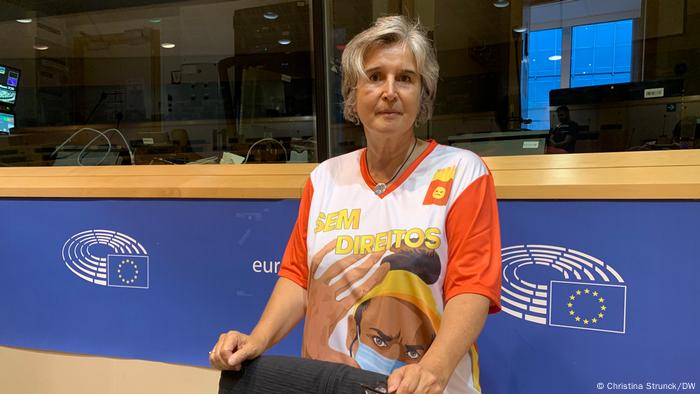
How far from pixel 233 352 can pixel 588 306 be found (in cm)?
95

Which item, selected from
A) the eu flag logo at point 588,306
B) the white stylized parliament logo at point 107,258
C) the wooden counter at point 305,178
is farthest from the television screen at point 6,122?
the eu flag logo at point 588,306

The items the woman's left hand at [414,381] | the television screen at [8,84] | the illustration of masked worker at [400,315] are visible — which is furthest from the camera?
the television screen at [8,84]

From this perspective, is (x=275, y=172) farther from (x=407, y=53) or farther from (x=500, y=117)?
(x=500, y=117)

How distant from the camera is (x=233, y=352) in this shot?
33.1 inches

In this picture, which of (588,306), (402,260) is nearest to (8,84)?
(402,260)

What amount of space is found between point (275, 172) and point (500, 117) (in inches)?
63.9

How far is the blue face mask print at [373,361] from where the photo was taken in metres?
0.95

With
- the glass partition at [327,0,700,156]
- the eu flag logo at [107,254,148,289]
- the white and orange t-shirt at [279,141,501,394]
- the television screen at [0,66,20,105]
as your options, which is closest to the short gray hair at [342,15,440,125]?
the white and orange t-shirt at [279,141,501,394]

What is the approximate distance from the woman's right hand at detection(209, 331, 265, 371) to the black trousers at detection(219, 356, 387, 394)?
1cm

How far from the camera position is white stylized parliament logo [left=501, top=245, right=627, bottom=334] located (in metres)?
1.28

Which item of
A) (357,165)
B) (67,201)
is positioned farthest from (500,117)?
(67,201)

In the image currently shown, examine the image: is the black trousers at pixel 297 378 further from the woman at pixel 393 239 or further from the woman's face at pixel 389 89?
the woman's face at pixel 389 89

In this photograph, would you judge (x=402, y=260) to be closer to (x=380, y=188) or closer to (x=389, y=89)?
(x=380, y=188)

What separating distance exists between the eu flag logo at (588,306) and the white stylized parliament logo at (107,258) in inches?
54.3
